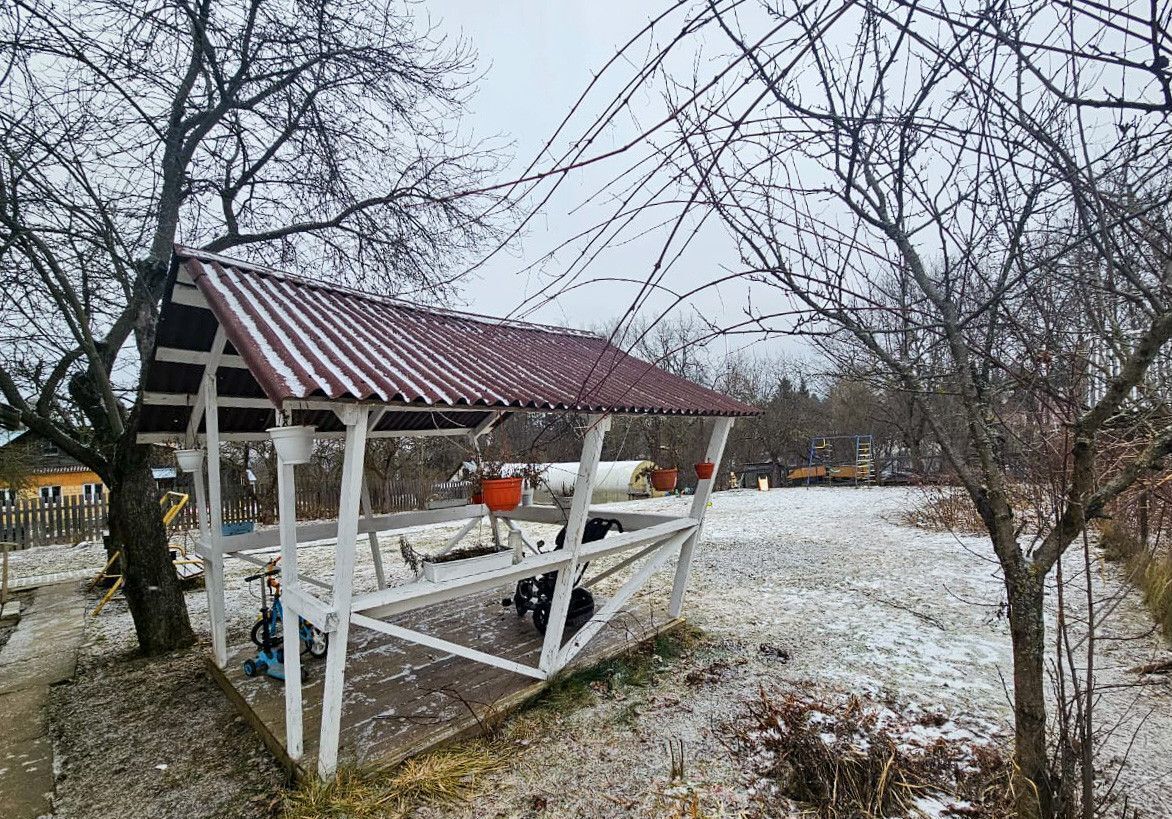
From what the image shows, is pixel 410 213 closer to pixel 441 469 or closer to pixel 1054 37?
pixel 1054 37

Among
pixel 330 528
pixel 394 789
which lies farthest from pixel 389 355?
pixel 330 528

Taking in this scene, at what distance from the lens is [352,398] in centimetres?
251

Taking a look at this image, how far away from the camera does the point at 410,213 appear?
6590mm

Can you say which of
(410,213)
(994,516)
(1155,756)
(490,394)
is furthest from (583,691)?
(410,213)

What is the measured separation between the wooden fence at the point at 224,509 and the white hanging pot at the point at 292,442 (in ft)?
24.7

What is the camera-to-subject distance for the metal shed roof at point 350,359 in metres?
2.67

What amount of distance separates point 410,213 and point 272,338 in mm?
4300

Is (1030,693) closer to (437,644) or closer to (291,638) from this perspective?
(437,644)

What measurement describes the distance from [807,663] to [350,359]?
153 inches

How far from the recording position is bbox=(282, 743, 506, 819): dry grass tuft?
2578 millimetres

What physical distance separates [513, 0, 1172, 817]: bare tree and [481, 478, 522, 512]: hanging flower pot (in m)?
2.13

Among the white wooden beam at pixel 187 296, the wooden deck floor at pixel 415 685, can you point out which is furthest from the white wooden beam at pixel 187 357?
the wooden deck floor at pixel 415 685

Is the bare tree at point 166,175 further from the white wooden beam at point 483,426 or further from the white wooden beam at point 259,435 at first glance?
the white wooden beam at point 483,426

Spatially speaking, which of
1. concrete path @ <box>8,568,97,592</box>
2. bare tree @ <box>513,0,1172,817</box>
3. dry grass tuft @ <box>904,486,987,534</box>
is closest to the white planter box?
bare tree @ <box>513,0,1172,817</box>
